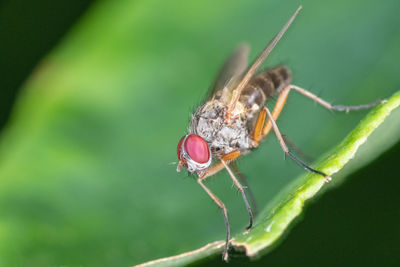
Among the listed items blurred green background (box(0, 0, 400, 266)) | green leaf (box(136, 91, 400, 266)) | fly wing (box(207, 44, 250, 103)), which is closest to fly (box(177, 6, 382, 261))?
fly wing (box(207, 44, 250, 103))

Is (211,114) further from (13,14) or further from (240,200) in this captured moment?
(13,14)

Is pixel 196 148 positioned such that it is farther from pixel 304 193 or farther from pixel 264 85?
pixel 304 193

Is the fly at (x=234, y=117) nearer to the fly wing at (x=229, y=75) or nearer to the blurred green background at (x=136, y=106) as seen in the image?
the fly wing at (x=229, y=75)

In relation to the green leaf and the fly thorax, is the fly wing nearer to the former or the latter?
the fly thorax

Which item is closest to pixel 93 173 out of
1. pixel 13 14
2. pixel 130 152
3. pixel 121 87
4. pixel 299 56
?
pixel 130 152

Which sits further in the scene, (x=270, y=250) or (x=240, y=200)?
(x=240, y=200)
